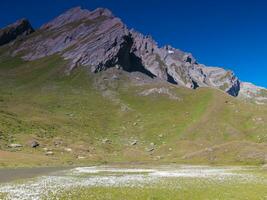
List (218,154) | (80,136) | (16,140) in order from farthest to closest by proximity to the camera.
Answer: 1. (80,136)
2. (16,140)
3. (218,154)

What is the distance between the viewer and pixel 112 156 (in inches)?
5226

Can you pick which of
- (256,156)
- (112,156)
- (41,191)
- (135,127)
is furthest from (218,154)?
(41,191)

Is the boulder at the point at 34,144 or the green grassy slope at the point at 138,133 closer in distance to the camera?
the green grassy slope at the point at 138,133

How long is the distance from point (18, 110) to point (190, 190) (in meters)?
156

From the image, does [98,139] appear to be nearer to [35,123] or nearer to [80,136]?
[80,136]

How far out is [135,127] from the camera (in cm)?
17775

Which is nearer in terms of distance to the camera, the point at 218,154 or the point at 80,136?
the point at 218,154

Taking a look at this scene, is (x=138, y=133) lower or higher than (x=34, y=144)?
higher

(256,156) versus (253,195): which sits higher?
(256,156)

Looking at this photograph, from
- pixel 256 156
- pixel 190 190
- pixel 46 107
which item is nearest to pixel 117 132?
pixel 46 107

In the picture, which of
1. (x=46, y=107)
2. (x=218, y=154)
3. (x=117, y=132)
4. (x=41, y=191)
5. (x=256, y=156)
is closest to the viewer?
(x=41, y=191)

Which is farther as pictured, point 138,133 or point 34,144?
point 138,133

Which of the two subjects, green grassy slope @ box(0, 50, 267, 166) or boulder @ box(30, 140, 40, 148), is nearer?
green grassy slope @ box(0, 50, 267, 166)

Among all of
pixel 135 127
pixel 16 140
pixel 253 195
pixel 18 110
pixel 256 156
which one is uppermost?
pixel 18 110
